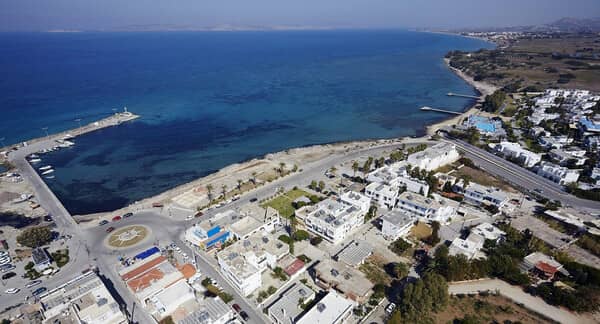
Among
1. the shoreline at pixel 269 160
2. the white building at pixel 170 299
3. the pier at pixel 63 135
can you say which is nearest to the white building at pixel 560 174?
the shoreline at pixel 269 160

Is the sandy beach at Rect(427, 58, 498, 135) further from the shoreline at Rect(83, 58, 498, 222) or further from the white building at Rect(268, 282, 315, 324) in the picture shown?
the white building at Rect(268, 282, 315, 324)

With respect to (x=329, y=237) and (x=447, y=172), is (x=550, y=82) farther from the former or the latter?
(x=329, y=237)

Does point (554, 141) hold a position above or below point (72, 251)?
above

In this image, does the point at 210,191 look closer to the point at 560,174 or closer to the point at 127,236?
the point at 127,236

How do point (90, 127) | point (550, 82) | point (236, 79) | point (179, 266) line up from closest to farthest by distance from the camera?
point (179, 266)
point (90, 127)
point (550, 82)
point (236, 79)

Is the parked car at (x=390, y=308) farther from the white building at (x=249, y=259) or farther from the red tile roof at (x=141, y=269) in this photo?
the red tile roof at (x=141, y=269)

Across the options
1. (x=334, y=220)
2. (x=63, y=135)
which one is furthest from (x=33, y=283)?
(x=63, y=135)

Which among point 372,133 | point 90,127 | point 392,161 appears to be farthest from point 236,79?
point 392,161

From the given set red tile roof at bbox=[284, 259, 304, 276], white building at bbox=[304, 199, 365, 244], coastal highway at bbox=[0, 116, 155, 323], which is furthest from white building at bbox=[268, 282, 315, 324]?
coastal highway at bbox=[0, 116, 155, 323]
